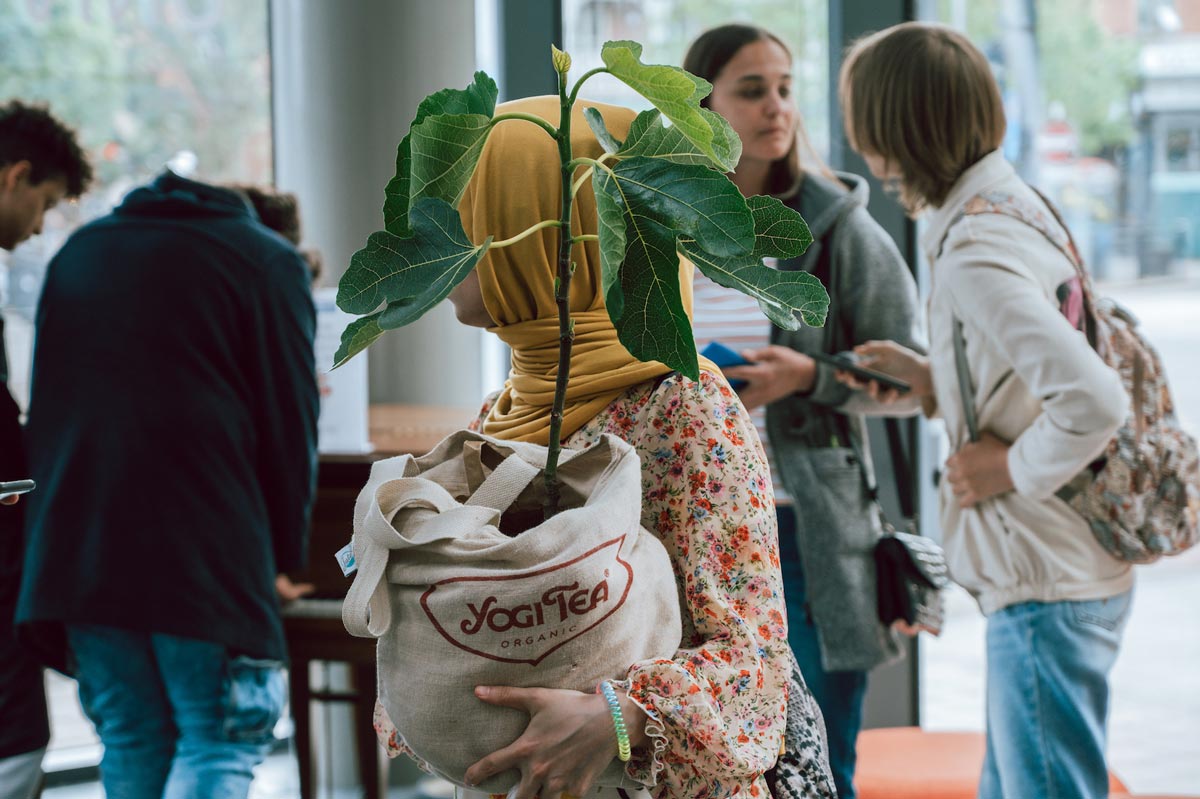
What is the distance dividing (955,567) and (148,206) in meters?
1.59

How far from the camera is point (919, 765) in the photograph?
99.6 inches

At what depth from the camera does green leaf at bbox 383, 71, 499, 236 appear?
1.01 metres

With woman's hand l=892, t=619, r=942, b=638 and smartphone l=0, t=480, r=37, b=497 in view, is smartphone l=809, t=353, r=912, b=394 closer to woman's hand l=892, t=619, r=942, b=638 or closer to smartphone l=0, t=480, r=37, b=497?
woman's hand l=892, t=619, r=942, b=638

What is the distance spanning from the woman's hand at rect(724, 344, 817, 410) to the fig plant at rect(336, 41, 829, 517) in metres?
1.09

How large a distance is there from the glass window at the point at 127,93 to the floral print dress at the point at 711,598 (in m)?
→ 2.91

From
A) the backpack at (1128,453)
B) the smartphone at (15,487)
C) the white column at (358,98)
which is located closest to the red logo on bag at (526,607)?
the smartphone at (15,487)

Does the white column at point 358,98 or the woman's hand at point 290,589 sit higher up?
the white column at point 358,98

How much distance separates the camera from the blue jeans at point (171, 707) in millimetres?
Result: 2334

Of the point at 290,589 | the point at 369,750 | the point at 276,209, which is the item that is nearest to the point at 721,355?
the point at 276,209

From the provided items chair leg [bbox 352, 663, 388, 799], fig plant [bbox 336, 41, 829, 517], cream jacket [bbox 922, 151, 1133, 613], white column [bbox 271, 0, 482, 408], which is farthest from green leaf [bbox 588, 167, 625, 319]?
white column [bbox 271, 0, 482, 408]

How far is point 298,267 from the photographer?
2.41 m

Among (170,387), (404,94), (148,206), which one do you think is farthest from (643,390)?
(404,94)

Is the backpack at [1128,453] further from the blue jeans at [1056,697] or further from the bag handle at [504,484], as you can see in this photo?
the bag handle at [504,484]

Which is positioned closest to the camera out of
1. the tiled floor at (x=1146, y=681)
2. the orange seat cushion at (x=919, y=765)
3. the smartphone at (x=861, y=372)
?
the smartphone at (x=861, y=372)
